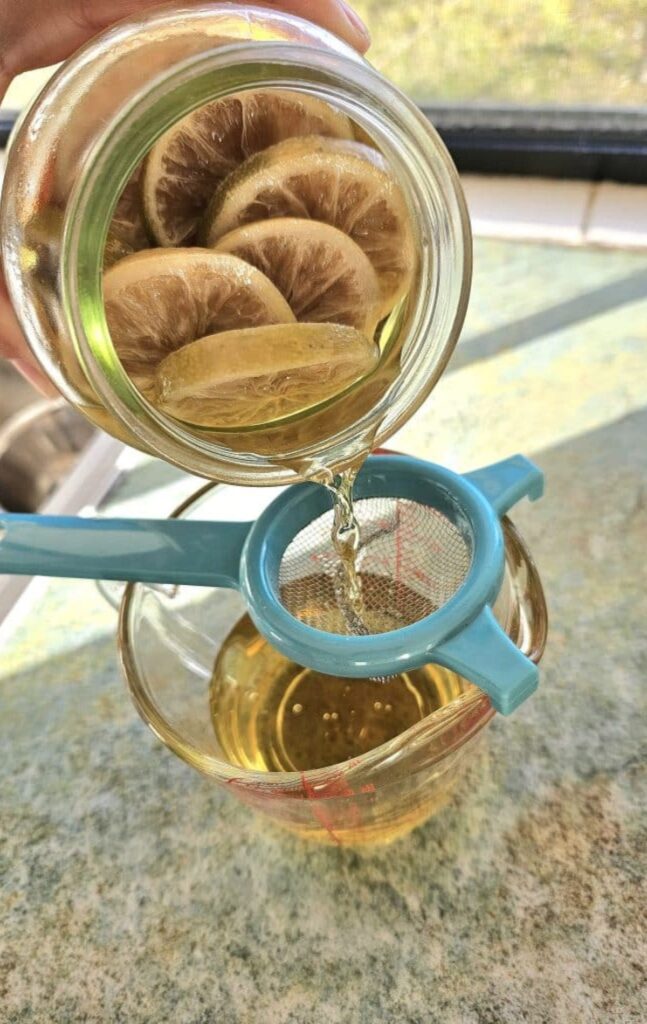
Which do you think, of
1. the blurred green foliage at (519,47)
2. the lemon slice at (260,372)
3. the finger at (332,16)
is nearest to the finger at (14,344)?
the lemon slice at (260,372)

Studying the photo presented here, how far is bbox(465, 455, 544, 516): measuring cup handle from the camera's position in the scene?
1.48 ft

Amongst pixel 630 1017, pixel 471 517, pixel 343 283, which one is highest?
pixel 343 283

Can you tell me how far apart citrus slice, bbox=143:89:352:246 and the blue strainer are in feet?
0.50

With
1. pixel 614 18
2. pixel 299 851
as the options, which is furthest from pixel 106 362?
pixel 614 18

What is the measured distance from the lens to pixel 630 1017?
385 mm

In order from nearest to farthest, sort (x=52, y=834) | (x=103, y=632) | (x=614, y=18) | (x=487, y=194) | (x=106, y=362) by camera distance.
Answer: (x=106, y=362)
(x=52, y=834)
(x=103, y=632)
(x=614, y=18)
(x=487, y=194)

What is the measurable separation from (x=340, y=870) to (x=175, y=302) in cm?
30

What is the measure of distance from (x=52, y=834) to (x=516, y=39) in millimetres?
865

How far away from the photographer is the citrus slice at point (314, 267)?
393 millimetres

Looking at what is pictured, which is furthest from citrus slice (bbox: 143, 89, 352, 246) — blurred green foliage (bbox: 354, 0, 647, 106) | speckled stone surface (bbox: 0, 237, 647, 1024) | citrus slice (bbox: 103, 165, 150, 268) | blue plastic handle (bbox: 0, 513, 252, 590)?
blurred green foliage (bbox: 354, 0, 647, 106)

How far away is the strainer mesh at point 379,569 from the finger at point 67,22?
255 mm

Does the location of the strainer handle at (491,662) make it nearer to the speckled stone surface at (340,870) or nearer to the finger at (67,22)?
the speckled stone surface at (340,870)

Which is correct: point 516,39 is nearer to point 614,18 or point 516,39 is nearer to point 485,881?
point 614,18

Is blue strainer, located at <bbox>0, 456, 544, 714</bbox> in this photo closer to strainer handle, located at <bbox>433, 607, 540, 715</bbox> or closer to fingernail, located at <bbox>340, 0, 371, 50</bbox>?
strainer handle, located at <bbox>433, 607, 540, 715</bbox>
